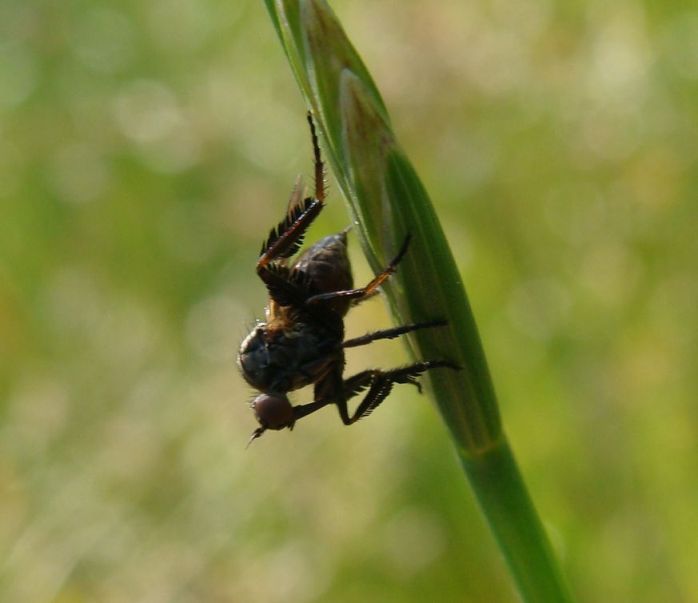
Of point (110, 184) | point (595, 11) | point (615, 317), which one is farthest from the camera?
point (110, 184)

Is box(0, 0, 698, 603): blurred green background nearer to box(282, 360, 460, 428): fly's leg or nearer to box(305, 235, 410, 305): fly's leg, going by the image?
box(282, 360, 460, 428): fly's leg

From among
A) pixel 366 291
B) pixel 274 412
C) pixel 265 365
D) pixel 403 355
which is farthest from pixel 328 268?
pixel 403 355

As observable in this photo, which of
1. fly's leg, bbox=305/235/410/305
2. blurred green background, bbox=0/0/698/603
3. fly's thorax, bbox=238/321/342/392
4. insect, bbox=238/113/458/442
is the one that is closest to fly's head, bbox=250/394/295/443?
insect, bbox=238/113/458/442

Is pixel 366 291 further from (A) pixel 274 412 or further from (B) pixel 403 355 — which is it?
(B) pixel 403 355

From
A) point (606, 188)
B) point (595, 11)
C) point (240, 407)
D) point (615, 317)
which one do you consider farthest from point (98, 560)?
point (595, 11)

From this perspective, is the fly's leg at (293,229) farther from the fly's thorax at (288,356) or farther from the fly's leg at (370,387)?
the fly's leg at (370,387)

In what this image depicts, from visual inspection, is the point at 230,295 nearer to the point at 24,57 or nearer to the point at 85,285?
the point at 85,285

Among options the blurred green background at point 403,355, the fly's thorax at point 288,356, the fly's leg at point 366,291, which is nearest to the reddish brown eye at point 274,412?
the fly's thorax at point 288,356
